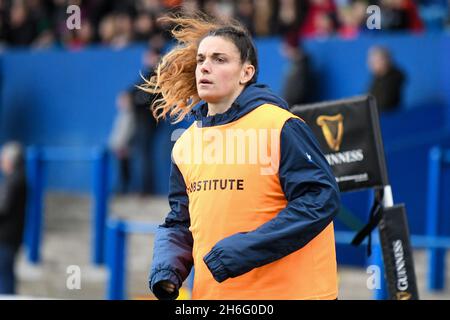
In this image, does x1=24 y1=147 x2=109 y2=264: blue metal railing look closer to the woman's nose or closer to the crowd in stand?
the crowd in stand

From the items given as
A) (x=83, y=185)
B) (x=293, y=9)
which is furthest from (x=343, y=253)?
(x=83, y=185)

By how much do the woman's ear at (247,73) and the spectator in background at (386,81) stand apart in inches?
311

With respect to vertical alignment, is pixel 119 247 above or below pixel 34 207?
below

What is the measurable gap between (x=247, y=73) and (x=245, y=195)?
0.57 metres

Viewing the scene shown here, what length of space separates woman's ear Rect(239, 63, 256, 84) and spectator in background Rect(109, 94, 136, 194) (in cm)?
1090

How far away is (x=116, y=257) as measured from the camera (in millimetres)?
8453

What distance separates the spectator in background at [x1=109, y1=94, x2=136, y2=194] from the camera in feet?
51.1

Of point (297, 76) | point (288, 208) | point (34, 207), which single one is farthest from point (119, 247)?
point (297, 76)

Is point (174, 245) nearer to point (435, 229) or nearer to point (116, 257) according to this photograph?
point (116, 257)

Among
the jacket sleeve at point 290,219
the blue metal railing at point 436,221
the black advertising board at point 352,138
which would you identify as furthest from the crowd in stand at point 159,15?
the jacket sleeve at point 290,219

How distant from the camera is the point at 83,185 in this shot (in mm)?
17359

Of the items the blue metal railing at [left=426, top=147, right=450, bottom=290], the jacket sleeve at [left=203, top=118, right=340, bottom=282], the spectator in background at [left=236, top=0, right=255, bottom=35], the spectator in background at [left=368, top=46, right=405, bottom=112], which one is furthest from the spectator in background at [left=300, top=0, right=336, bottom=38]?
the jacket sleeve at [left=203, top=118, right=340, bottom=282]

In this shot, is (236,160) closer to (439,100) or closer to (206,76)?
(206,76)

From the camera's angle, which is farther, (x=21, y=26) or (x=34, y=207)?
(x=21, y=26)
